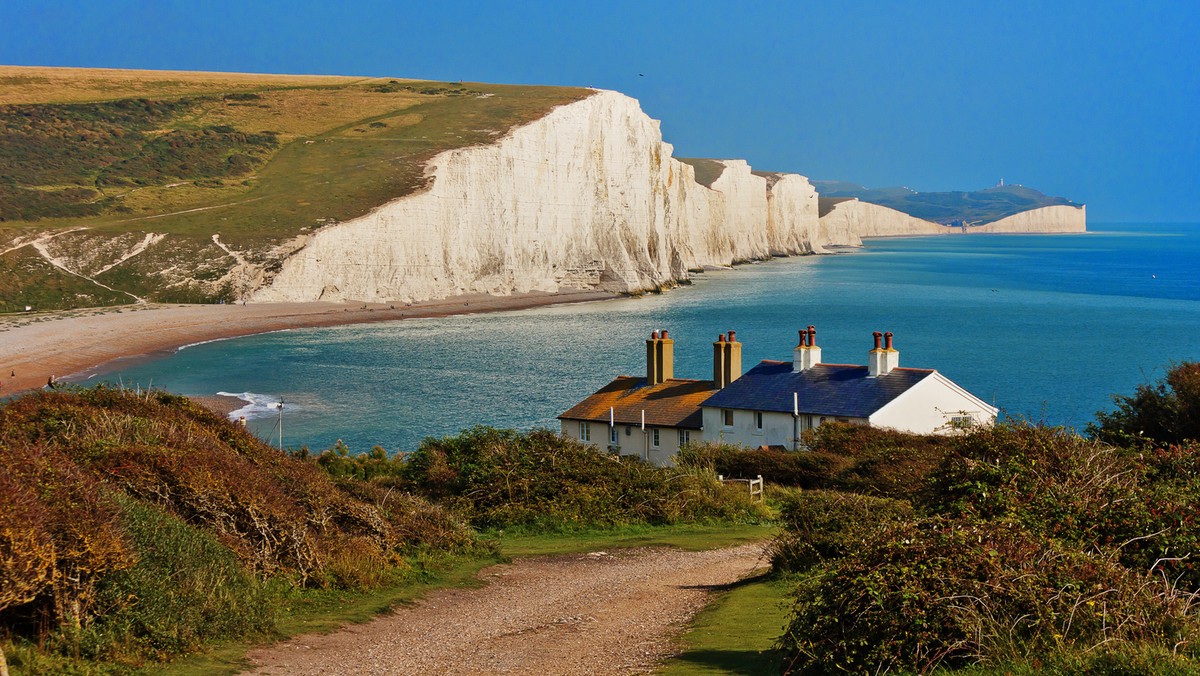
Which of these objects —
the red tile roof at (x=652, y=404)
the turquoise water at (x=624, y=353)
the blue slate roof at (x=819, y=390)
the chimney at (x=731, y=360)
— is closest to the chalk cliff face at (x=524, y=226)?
the turquoise water at (x=624, y=353)

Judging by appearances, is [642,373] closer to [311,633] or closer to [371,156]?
[311,633]

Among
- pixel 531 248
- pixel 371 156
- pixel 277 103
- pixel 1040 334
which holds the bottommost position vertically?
pixel 1040 334

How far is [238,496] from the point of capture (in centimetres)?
1396

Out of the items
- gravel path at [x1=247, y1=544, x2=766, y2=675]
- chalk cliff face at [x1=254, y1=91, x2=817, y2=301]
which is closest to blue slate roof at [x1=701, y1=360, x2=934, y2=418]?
gravel path at [x1=247, y1=544, x2=766, y2=675]

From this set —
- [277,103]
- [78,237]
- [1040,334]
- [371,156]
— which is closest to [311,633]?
[1040,334]

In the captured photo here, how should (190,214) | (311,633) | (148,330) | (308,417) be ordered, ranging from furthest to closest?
(190,214)
(148,330)
(308,417)
(311,633)

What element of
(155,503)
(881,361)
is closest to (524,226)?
(881,361)

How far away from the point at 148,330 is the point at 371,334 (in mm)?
13089

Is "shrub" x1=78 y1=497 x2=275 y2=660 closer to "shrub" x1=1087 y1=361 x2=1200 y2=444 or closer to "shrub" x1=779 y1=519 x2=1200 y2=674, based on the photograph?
"shrub" x1=779 y1=519 x2=1200 y2=674

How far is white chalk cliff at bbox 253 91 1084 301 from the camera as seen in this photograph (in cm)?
9012

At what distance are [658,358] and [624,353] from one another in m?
32.1

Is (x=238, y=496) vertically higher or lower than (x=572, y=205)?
lower

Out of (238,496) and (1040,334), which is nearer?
(238,496)

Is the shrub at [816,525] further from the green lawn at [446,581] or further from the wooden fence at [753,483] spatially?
the wooden fence at [753,483]
